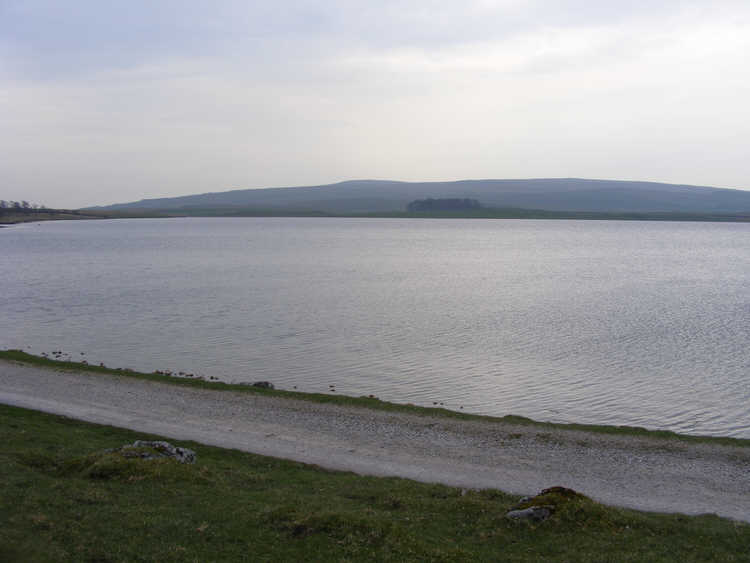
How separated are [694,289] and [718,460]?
43.5m

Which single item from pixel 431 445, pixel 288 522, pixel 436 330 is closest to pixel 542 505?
pixel 288 522

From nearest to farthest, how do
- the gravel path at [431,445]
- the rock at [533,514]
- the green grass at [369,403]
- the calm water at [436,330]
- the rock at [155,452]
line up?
the rock at [533,514]
the rock at [155,452]
the gravel path at [431,445]
the green grass at [369,403]
the calm water at [436,330]

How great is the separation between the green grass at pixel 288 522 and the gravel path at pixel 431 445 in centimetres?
166

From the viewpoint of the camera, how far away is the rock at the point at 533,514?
10.0 meters

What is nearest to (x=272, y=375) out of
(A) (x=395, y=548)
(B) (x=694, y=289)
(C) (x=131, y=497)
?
(C) (x=131, y=497)

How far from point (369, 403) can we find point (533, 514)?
1041 cm

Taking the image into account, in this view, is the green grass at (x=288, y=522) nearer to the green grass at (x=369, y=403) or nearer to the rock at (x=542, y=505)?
the rock at (x=542, y=505)

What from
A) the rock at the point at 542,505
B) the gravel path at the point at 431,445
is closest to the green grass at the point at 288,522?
the rock at the point at 542,505

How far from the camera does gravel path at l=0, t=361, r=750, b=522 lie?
13.3 metres

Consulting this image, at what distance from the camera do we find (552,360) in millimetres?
28109

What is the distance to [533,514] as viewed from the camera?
33.1 ft

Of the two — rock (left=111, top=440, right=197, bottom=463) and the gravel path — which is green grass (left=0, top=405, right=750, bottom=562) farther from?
the gravel path

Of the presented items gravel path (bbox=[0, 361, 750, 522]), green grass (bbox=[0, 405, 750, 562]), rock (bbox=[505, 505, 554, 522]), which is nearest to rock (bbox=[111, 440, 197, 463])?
green grass (bbox=[0, 405, 750, 562])

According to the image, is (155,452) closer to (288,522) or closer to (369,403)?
(288,522)
